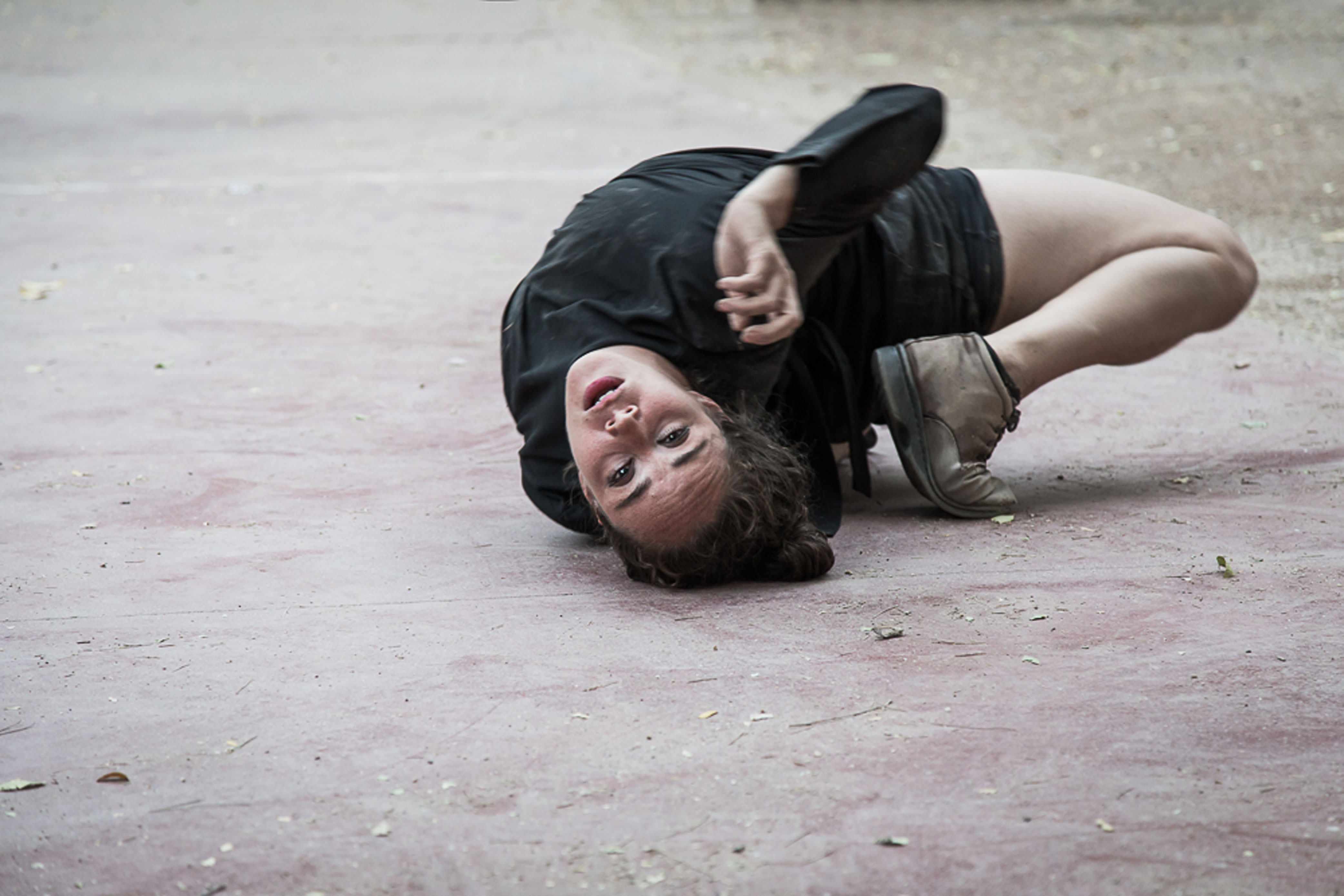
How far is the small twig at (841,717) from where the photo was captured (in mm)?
2271

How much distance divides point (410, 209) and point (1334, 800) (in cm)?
582

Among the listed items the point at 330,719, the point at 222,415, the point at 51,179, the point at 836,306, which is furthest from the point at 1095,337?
the point at 51,179

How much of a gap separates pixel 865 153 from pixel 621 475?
885 millimetres

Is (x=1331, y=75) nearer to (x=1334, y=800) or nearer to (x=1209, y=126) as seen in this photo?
(x=1209, y=126)

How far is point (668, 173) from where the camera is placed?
10.7 feet

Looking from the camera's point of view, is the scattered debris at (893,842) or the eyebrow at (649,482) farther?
the eyebrow at (649,482)

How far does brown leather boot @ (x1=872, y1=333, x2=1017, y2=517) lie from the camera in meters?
3.22

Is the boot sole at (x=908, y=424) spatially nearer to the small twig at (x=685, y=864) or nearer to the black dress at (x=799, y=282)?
the black dress at (x=799, y=282)

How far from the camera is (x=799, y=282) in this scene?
3131 millimetres

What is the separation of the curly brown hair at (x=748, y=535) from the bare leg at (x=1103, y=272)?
713 mm

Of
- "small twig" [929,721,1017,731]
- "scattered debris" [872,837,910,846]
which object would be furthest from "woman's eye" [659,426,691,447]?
"scattered debris" [872,837,910,846]

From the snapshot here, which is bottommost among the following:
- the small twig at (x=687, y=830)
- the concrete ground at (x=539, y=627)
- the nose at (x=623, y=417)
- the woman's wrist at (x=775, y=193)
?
the concrete ground at (x=539, y=627)

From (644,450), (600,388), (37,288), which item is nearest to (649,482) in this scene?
(644,450)

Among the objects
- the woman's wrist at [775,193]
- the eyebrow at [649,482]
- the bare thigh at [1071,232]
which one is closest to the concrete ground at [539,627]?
the eyebrow at [649,482]
